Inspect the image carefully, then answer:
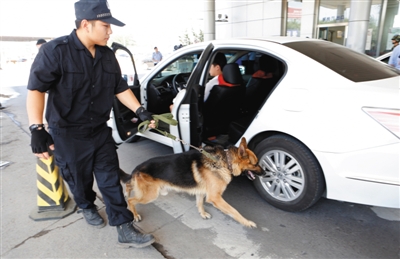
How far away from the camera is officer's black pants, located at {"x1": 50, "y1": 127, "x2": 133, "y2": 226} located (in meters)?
2.14

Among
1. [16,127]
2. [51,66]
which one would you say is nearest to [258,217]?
[51,66]

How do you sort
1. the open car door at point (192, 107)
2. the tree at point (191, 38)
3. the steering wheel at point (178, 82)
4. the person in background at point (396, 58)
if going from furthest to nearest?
the tree at point (191, 38) < the person in background at point (396, 58) < the steering wheel at point (178, 82) < the open car door at point (192, 107)

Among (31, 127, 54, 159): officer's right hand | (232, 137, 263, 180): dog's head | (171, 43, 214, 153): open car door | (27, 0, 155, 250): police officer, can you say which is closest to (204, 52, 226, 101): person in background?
(171, 43, 214, 153): open car door

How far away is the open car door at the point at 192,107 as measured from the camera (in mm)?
3104

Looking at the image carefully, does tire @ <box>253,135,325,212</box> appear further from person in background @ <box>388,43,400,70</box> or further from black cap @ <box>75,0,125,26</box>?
person in background @ <box>388,43,400,70</box>

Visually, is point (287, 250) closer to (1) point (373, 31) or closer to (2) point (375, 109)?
(2) point (375, 109)

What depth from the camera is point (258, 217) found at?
2.68 metres

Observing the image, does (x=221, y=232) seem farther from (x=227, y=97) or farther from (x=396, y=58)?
(x=396, y=58)

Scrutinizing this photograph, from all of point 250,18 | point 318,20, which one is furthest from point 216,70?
point 250,18

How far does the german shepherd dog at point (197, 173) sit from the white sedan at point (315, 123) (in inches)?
12.8

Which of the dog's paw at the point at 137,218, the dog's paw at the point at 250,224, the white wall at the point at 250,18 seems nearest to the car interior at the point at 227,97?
the dog's paw at the point at 250,224

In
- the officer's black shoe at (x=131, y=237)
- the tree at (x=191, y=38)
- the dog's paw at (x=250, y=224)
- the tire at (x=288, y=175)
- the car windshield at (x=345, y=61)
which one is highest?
the tree at (x=191, y=38)

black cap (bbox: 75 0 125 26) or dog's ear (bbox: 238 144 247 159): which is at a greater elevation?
black cap (bbox: 75 0 125 26)

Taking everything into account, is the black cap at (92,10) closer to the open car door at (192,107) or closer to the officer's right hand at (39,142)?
the officer's right hand at (39,142)
